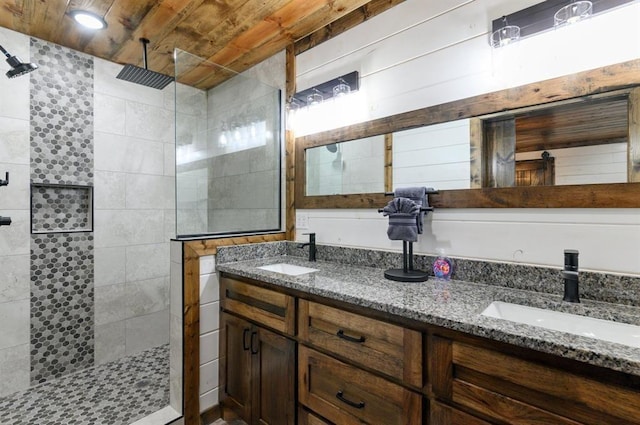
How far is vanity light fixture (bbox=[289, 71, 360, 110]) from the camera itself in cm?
202

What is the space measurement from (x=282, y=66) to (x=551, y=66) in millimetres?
1807

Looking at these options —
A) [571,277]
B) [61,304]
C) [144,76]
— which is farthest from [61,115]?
[571,277]

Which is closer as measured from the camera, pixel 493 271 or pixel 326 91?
pixel 493 271

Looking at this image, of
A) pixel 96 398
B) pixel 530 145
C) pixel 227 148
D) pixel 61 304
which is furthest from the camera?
pixel 227 148

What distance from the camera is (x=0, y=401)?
6.77ft

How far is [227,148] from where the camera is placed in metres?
2.68

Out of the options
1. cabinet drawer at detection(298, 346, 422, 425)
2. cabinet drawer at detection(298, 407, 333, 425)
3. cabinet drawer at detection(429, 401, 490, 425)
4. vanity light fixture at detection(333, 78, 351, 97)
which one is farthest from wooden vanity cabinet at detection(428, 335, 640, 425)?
vanity light fixture at detection(333, 78, 351, 97)

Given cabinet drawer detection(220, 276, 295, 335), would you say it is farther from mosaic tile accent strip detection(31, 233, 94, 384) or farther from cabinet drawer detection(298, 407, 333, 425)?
mosaic tile accent strip detection(31, 233, 94, 384)

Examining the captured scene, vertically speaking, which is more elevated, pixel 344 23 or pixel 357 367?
pixel 344 23

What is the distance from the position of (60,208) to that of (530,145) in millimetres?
3048

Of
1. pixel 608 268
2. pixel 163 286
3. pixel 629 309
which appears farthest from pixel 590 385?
pixel 163 286

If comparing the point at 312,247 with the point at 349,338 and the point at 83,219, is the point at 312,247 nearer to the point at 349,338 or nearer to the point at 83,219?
the point at 349,338

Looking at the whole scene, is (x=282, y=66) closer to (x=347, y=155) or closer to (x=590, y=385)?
(x=347, y=155)

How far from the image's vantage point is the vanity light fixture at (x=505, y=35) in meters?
1.38
